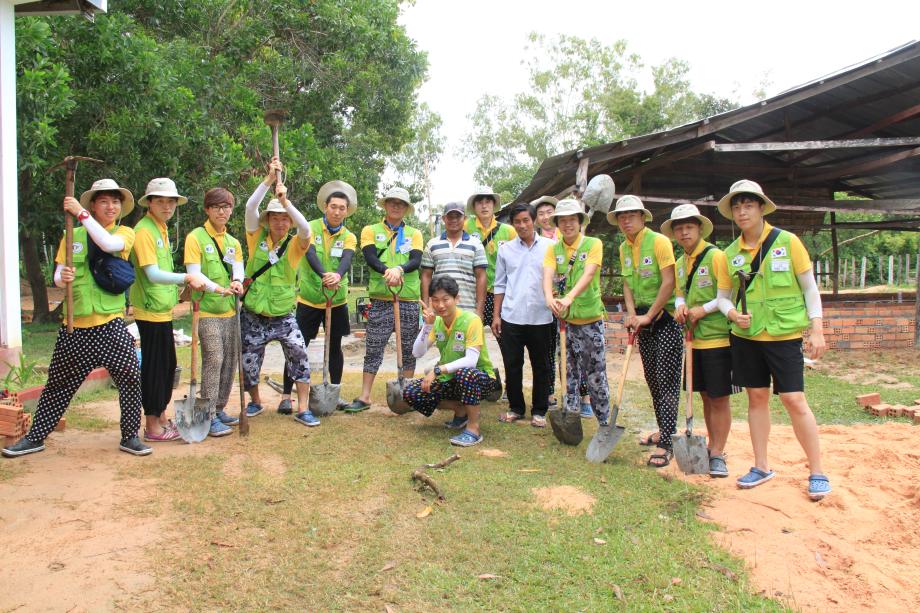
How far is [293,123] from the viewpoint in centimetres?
1616

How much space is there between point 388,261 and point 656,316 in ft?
7.61

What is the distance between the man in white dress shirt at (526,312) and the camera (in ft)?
17.7

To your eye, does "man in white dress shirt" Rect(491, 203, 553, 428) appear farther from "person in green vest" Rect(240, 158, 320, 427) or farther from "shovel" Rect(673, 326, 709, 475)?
"person in green vest" Rect(240, 158, 320, 427)

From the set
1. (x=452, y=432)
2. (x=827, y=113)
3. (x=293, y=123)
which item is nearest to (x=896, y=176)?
(x=827, y=113)

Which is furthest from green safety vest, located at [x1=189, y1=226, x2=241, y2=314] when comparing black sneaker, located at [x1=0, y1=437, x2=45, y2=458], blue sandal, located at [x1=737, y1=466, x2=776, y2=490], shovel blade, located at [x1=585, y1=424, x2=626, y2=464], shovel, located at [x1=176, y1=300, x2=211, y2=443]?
blue sandal, located at [x1=737, y1=466, x2=776, y2=490]

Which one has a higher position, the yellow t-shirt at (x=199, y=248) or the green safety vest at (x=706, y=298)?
the yellow t-shirt at (x=199, y=248)

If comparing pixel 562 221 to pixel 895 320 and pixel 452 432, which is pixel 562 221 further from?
pixel 895 320

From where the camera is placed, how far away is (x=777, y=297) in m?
3.82

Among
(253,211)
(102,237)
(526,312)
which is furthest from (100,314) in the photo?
(526,312)

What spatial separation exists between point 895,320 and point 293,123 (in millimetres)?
13390

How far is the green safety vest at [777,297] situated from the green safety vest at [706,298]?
0.99 feet

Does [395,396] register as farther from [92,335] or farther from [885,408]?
[885,408]

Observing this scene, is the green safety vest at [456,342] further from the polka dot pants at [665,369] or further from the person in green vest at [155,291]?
the person in green vest at [155,291]

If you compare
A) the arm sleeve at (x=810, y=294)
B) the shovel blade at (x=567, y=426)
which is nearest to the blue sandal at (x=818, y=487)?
the arm sleeve at (x=810, y=294)
